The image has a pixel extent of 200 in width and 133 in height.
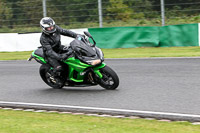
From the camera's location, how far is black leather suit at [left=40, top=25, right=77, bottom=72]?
8.04 m

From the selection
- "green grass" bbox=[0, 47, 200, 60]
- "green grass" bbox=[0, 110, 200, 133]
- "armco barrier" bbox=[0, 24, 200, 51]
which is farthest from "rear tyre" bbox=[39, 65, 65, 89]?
"armco barrier" bbox=[0, 24, 200, 51]

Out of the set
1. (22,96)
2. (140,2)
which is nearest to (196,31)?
(140,2)

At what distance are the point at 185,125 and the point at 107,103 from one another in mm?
2039

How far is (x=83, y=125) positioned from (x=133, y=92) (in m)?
2.60

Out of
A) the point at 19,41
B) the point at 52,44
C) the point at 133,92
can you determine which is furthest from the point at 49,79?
the point at 19,41

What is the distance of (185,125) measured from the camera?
5.31 meters

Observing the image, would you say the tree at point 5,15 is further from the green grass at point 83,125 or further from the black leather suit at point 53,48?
the green grass at point 83,125

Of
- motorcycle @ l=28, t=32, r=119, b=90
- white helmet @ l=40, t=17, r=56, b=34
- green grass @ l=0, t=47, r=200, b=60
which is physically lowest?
green grass @ l=0, t=47, r=200, b=60

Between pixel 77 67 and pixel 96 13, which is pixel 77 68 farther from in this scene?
pixel 96 13

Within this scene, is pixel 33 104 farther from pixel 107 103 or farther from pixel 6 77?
pixel 6 77

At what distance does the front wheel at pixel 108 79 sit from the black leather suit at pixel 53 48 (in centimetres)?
94

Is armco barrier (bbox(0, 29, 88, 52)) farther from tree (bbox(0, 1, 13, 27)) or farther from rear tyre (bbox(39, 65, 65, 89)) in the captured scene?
rear tyre (bbox(39, 65, 65, 89))

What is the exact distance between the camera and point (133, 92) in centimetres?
791

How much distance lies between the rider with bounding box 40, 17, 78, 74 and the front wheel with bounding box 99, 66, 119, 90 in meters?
0.86
